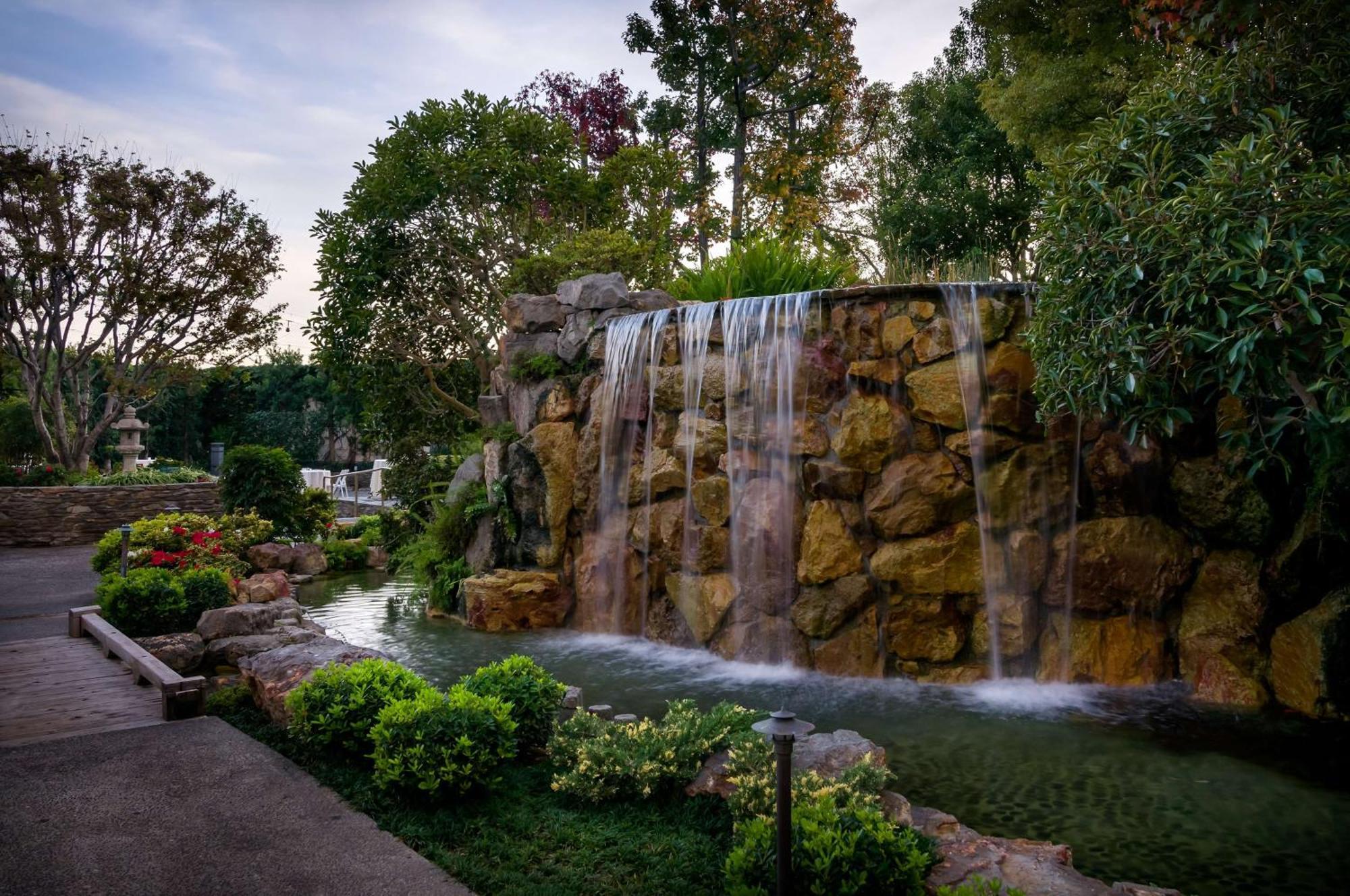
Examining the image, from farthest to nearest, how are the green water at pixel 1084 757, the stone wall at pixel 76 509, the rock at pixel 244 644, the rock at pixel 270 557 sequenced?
1. the stone wall at pixel 76 509
2. the rock at pixel 270 557
3. the rock at pixel 244 644
4. the green water at pixel 1084 757

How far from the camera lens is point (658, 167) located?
15062 millimetres

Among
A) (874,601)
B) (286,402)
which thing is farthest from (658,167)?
(286,402)

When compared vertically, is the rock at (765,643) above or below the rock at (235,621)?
below

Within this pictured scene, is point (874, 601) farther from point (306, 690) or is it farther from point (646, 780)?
point (306, 690)

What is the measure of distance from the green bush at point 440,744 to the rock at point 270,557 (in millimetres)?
9377

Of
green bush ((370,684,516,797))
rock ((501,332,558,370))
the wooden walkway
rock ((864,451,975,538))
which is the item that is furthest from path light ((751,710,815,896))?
rock ((501,332,558,370))

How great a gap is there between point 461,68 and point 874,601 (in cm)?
1194

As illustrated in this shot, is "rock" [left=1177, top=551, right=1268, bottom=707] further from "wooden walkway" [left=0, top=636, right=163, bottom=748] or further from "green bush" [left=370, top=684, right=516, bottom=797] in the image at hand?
"wooden walkway" [left=0, top=636, right=163, bottom=748]

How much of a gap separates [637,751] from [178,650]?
15.2 ft

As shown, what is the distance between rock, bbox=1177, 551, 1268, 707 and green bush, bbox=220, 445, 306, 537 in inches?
499

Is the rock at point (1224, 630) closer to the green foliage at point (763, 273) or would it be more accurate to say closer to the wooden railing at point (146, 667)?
the green foliage at point (763, 273)

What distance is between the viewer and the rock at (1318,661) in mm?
6168

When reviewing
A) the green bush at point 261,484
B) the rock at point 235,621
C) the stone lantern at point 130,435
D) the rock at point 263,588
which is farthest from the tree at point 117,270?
the rock at point 235,621

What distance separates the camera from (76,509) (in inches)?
637
